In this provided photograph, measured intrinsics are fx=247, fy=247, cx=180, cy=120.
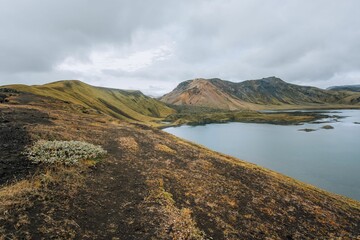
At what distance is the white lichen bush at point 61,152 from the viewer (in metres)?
22.6

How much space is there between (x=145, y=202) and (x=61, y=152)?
10.7m

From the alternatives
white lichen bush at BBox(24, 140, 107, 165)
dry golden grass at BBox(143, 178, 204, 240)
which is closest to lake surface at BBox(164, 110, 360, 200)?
dry golden grass at BBox(143, 178, 204, 240)

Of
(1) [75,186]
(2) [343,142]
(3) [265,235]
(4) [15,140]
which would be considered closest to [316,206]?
(3) [265,235]

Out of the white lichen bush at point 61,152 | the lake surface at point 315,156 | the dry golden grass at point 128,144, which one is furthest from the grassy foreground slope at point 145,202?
the lake surface at point 315,156

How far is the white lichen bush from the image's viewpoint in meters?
22.6

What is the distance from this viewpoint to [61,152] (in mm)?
24438

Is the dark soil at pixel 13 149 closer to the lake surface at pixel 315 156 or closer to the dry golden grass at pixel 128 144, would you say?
the dry golden grass at pixel 128 144

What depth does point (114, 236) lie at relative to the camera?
48.4 feet

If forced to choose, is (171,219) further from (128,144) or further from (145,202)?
(128,144)

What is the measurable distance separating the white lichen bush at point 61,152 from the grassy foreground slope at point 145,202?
3.25 feet

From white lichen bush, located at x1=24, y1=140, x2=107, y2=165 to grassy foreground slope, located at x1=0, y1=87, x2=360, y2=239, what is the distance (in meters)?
0.99

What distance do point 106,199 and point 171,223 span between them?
5390mm

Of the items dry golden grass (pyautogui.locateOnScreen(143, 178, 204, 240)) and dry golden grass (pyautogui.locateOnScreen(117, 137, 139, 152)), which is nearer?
dry golden grass (pyautogui.locateOnScreen(143, 178, 204, 240))

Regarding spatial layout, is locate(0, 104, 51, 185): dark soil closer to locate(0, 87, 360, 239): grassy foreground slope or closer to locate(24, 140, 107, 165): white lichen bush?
locate(0, 87, 360, 239): grassy foreground slope
